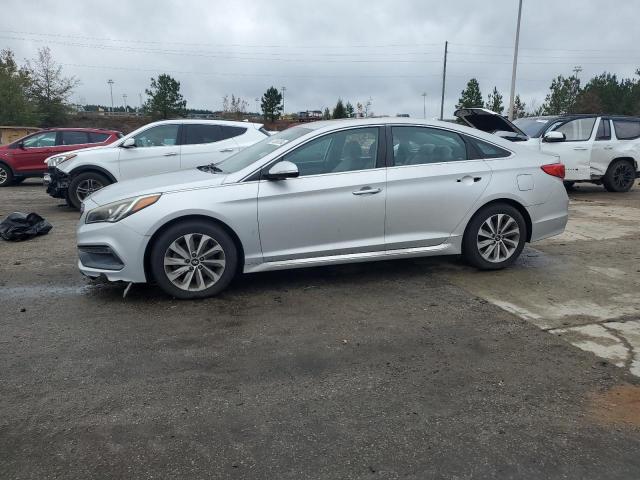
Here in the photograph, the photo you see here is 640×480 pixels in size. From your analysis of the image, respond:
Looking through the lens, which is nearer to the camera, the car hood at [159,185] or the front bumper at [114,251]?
the front bumper at [114,251]

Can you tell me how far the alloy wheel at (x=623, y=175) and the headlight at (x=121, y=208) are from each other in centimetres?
1108

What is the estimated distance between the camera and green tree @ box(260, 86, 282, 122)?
202ft

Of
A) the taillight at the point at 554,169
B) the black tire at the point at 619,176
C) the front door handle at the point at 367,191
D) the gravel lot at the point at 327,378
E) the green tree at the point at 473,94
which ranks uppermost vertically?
the green tree at the point at 473,94

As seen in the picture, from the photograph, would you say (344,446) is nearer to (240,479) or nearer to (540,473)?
(240,479)

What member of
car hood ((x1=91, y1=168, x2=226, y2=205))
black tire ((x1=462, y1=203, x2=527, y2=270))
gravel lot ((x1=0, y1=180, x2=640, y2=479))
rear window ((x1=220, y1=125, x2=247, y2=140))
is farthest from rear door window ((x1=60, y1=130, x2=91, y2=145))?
black tire ((x1=462, y1=203, x2=527, y2=270))

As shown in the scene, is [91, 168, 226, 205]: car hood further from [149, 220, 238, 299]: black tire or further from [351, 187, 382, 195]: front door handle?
[351, 187, 382, 195]: front door handle

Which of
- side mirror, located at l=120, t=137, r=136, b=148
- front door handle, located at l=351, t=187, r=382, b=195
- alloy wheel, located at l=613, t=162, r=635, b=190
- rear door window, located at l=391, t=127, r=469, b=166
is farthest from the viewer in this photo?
alloy wheel, located at l=613, t=162, r=635, b=190

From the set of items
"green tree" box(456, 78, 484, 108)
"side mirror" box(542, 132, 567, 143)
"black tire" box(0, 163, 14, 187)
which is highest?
"green tree" box(456, 78, 484, 108)

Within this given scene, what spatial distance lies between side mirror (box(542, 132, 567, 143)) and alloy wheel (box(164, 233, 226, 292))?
8541 millimetres

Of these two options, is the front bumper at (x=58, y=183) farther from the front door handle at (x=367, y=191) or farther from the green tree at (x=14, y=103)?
the green tree at (x=14, y=103)

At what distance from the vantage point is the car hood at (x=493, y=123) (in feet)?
34.7

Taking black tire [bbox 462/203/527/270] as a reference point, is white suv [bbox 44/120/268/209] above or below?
above

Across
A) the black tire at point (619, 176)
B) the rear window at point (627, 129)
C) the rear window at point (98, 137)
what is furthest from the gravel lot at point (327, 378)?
the rear window at point (98, 137)

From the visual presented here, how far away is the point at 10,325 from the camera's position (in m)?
4.31
